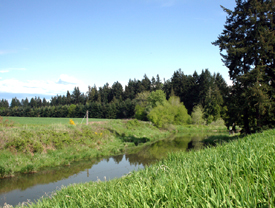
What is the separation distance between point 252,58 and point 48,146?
1918cm

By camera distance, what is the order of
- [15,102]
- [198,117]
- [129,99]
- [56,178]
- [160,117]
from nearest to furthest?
[56,178] → [160,117] → [198,117] → [129,99] → [15,102]

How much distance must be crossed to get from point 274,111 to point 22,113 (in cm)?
7887

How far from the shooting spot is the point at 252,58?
61.0 feet

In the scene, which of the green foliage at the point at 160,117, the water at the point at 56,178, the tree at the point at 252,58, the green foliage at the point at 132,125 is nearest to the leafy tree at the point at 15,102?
the green foliage at the point at 160,117

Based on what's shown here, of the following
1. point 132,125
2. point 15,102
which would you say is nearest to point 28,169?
point 132,125

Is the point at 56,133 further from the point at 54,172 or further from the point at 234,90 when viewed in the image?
the point at 234,90

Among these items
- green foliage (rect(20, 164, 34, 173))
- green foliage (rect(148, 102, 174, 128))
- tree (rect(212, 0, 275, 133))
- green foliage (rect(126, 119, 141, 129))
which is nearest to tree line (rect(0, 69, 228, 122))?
green foliage (rect(148, 102, 174, 128))

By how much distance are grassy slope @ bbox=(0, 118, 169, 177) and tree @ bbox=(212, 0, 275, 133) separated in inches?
498

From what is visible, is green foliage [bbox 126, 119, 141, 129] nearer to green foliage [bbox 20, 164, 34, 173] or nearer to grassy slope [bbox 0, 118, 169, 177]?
grassy slope [bbox 0, 118, 169, 177]

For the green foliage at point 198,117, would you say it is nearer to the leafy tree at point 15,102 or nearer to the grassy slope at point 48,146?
the grassy slope at point 48,146

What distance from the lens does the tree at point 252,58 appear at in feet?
56.0

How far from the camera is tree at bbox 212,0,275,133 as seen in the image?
17.1 metres

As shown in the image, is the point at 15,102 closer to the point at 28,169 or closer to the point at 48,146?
the point at 48,146

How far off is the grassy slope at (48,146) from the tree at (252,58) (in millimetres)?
12658
